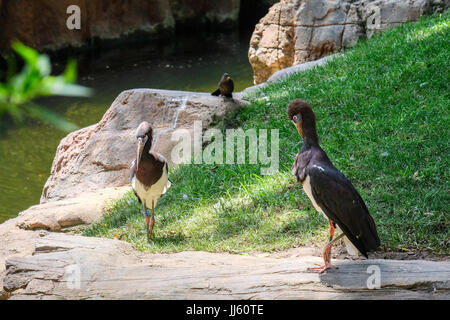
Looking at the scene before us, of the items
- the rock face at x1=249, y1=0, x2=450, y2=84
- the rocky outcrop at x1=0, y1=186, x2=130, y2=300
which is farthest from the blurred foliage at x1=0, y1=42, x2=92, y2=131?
the rock face at x1=249, y1=0, x2=450, y2=84

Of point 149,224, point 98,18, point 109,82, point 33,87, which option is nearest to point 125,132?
point 149,224

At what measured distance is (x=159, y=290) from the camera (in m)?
3.60

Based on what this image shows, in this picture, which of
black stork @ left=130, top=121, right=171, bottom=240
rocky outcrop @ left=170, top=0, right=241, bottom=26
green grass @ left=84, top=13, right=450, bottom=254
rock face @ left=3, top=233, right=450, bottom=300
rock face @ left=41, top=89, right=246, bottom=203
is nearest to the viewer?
rock face @ left=3, top=233, right=450, bottom=300

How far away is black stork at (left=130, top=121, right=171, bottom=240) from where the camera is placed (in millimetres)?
4758

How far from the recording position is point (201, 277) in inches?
144

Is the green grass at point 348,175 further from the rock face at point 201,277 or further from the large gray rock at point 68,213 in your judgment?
the rock face at point 201,277

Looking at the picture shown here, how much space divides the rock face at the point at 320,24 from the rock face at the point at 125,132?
3.84 m

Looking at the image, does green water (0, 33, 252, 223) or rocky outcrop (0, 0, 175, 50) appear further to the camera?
rocky outcrop (0, 0, 175, 50)

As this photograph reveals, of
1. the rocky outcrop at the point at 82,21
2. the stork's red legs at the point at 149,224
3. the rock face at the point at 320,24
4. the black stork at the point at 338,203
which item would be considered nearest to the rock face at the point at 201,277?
the black stork at the point at 338,203

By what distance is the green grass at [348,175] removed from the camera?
4648mm

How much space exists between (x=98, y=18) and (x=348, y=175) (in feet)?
49.1

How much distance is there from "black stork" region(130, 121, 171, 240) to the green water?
3669 mm

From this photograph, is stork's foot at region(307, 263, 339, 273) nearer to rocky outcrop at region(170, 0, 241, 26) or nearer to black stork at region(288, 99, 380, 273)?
black stork at region(288, 99, 380, 273)
